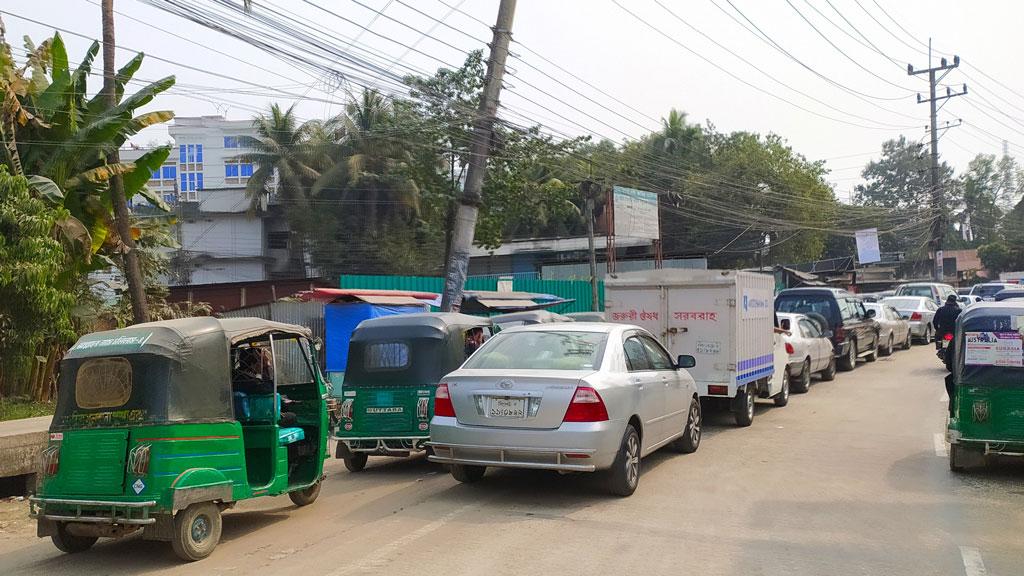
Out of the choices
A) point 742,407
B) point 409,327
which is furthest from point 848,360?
point 409,327

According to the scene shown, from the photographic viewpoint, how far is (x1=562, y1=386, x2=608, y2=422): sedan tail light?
25.5 ft

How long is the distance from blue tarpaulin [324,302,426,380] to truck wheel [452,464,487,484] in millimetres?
10196

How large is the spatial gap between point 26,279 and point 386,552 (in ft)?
25.0

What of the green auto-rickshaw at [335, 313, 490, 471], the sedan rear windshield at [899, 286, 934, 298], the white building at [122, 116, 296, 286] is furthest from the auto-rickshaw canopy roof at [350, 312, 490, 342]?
the white building at [122, 116, 296, 286]

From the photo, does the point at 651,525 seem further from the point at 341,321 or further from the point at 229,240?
the point at 229,240

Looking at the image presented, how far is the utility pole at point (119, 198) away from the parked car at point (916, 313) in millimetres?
22255

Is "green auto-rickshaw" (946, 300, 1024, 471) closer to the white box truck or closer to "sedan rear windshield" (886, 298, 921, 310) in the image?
the white box truck

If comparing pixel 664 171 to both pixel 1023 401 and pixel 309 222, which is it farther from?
pixel 1023 401

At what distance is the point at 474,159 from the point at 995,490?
10686mm

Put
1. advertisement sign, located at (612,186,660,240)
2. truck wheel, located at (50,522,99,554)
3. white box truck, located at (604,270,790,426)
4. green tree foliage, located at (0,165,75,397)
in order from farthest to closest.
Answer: advertisement sign, located at (612,186,660,240)
white box truck, located at (604,270,790,426)
green tree foliage, located at (0,165,75,397)
truck wheel, located at (50,522,99,554)

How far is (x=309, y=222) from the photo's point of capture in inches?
1645

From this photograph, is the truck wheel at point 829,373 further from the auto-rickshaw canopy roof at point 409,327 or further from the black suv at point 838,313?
the auto-rickshaw canopy roof at point 409,327

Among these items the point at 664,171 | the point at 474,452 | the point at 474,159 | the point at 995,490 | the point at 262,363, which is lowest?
the point at 995,490

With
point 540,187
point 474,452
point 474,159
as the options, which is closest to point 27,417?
point 474,452
